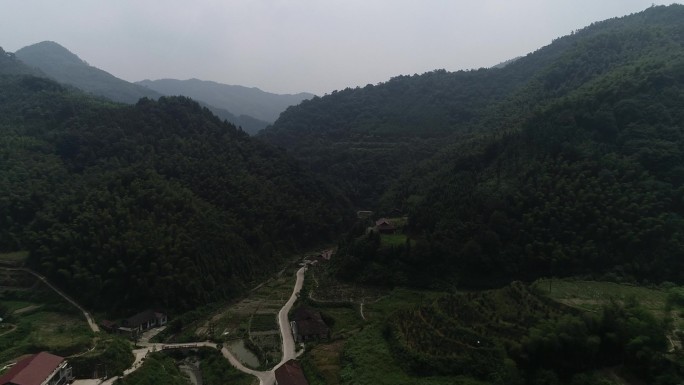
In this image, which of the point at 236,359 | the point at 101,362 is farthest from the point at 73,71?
the point at 236,359

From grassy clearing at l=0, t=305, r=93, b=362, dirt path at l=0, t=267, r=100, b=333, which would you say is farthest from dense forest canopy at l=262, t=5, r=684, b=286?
grassy clearing at l=0, t=305, r=93, b=362

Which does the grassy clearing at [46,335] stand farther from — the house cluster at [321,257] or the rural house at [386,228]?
the rural house at [386,228]

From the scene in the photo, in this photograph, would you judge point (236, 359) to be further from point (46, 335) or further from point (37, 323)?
point (37, 323)

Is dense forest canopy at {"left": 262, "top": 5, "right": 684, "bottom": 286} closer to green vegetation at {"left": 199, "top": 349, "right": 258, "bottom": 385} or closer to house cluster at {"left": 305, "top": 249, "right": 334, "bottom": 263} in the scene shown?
house cluster at {"left": 305, "top": 249, "right": 334, "bottom": 263}

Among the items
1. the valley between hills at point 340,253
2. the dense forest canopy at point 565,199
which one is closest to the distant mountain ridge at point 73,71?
the valley between hills at point 340,253

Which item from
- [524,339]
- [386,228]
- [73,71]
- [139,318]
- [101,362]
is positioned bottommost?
[139,318]
